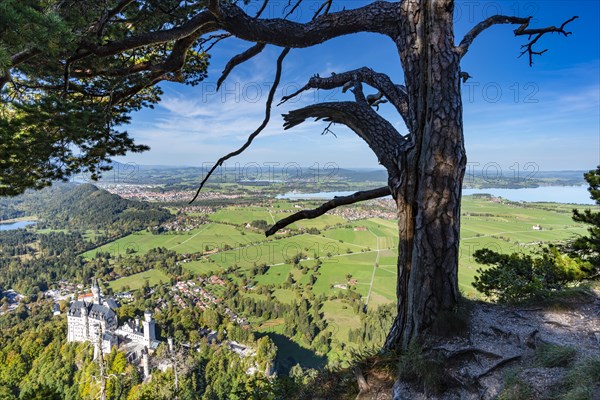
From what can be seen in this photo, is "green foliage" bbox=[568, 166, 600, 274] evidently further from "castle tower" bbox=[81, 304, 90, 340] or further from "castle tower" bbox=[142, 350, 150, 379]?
"castle tower" bbox=[81, 304, 90, 340]

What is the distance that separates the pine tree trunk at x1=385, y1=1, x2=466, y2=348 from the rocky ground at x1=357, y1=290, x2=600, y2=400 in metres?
0.29

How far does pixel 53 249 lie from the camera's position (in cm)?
4919

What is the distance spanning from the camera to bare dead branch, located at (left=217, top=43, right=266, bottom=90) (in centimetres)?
267

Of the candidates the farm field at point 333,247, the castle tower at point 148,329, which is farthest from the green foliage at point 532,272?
the castle tower at point 148,329

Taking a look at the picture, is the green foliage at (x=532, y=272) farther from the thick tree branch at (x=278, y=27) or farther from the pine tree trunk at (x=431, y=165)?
the thick tree branch at (x=278, y=27)

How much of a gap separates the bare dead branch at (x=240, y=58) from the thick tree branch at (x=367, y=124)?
0.75 m

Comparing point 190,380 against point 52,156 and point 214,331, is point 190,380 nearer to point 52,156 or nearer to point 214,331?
point 214,331

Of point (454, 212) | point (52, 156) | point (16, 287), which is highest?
point (52, 156)

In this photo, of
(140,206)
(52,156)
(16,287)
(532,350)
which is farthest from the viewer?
(140,206)

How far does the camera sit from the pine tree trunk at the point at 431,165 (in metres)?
1.92

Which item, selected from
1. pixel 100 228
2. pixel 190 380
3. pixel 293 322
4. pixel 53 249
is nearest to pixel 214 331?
pixel 293 322

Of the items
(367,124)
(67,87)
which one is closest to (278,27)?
(367,124)

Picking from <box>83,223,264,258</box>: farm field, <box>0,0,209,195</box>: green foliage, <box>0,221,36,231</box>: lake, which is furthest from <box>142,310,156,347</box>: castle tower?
<box>0,221,36,231</box>: lake

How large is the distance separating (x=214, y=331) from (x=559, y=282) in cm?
2776
